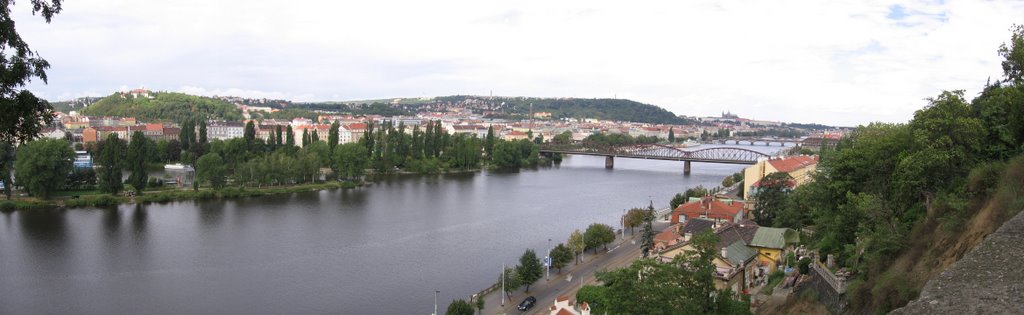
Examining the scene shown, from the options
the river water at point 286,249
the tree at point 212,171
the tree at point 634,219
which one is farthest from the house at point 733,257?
the tree at point 212,171

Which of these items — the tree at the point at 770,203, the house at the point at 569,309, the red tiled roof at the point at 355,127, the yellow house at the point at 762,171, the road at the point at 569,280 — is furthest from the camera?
the red tiled roof at the point at 355,127

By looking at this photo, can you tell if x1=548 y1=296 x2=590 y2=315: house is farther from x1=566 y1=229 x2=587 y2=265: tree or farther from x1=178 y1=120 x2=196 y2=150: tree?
x1=178 y1=120 x2=196 y2=150: tree

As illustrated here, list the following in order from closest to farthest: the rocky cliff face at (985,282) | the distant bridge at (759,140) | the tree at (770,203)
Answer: the rocky cliff face at (985,282)
the tree at (770,203)
the distant bridge at (759,140)

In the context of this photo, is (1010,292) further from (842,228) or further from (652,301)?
(842,228)

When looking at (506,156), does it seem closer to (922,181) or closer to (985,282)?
(922,181)

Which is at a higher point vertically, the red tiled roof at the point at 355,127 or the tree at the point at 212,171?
the red tiled roof at the point at 355,127

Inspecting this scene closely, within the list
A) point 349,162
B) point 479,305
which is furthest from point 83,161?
point 479,305

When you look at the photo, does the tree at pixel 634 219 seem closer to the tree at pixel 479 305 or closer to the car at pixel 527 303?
the car at pixel 527 303

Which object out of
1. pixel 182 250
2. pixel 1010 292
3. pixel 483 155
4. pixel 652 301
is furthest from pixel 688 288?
pixel 483 155
